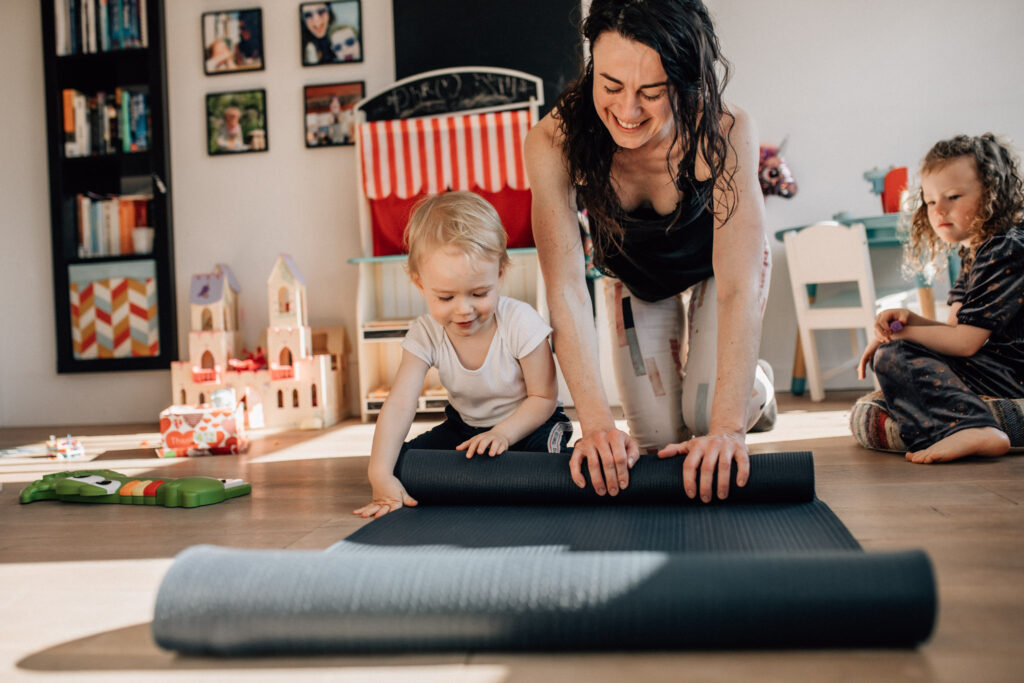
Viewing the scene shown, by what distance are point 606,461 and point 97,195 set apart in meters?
3.44

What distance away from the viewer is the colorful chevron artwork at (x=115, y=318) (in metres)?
3.72

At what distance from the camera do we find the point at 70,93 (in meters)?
3.72

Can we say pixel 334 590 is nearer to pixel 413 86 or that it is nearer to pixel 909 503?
pixel 909 503

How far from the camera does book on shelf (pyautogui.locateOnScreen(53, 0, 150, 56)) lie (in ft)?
12.2

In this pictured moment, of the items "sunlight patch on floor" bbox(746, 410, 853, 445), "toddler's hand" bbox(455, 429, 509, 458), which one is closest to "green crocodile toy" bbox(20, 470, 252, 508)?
"toddler's hand" bbox(455, 429, 509, 458)

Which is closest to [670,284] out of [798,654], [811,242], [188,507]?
[188,507]

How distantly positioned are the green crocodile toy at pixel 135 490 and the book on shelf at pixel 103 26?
8.84 feet

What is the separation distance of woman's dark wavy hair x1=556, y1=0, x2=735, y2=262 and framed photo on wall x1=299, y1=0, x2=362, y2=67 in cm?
248

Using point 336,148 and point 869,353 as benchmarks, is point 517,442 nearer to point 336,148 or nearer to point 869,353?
point 869,353

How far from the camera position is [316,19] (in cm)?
367

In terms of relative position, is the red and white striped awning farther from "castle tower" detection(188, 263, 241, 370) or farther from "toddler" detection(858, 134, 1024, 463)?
"toddler" detection(858, 134, 1024, 463)

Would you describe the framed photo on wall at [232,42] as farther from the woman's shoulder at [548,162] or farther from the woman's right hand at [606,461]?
the woman's right hand at [606,461]

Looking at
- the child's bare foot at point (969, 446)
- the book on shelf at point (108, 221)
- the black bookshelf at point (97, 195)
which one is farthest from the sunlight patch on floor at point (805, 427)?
the book on shelf at point (108, 221)


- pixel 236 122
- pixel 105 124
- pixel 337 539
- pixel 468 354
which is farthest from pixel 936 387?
pixel 105 124
